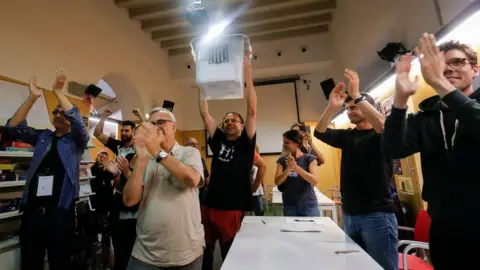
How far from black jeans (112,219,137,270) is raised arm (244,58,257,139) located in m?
1.14

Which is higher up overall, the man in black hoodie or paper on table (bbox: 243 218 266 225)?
the man in black hoodie

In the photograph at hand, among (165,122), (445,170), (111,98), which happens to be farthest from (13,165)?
(445,170)

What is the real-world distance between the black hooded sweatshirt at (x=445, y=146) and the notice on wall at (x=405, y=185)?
2.22 meters

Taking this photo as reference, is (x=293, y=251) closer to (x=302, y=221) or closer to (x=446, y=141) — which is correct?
(x=302, y=221)

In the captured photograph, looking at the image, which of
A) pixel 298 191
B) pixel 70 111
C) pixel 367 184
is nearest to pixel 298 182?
pixel 298 191

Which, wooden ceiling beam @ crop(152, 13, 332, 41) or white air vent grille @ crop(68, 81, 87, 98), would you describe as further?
wooden ceiling beam @ crop(152, 13, 332, 41)

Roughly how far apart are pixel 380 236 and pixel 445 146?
27.2 inches

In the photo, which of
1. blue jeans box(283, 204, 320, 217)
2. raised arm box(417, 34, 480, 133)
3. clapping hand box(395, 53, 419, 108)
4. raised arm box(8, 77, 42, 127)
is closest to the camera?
raised arm box(417, 34, 480, 133)

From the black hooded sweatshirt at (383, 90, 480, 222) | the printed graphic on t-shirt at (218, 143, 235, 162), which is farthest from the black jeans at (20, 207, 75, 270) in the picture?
the black hooded sweatshirt at (383, 90, 480, 222)

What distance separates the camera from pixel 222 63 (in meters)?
1.37

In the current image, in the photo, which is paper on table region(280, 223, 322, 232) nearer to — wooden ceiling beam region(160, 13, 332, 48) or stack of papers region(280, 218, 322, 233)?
stack of papers region(280, 218, 322, 233)

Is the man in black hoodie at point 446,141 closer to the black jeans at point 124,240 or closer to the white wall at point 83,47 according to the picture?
the black jeans at point 124,240

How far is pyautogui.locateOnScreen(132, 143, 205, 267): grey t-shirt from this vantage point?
1.07 m

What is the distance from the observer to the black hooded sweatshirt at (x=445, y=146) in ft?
2.44
